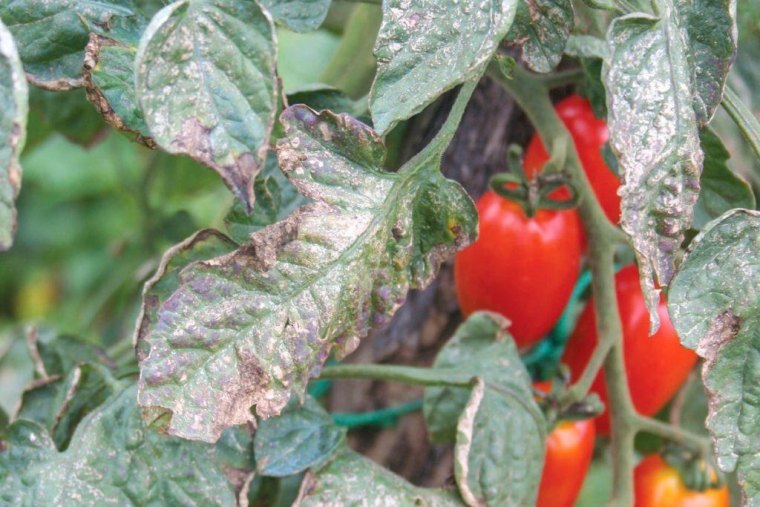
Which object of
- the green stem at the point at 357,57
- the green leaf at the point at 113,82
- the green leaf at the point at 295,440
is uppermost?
the green leaf at the point at 113,82

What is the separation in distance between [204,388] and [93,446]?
162 mm

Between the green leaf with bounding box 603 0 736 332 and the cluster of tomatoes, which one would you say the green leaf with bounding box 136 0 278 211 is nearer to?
the green leaf with bounding box 603 0 736 332

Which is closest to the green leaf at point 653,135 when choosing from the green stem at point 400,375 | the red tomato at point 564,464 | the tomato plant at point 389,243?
the tomato plant at point 389,243

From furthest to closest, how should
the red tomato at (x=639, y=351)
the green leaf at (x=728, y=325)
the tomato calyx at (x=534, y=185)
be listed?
the red tomato at (x=639, y=351) → the tomato calyx at (x=534, y=185) → the green leaf at (x=728, y=325)

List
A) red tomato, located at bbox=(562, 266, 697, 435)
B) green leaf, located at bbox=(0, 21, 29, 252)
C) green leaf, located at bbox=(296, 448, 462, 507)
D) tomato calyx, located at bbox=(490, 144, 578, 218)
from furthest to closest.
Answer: red tomato, located at bbox=(562, 266, 697, 435) → tomato calyx, located at bbox=(490, 144, 578, 218) → green leaf, located at bbox=(296, 448, 462, 507) → green leaf, located at bbox=(0, 21, 29, 252)

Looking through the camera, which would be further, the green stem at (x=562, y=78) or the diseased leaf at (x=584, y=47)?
the green stem at (x=562, y=78)

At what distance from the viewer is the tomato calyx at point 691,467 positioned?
2.90 ft

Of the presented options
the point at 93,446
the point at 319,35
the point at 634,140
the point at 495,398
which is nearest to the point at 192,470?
the point at 93,446

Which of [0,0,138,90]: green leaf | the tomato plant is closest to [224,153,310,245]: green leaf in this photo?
the tomato plant

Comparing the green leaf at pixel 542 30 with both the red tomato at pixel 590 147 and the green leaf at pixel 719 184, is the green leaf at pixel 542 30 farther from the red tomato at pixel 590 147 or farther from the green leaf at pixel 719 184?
the red tomato at pixel 590 147

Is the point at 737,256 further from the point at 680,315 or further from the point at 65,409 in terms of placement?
the point at 65,409

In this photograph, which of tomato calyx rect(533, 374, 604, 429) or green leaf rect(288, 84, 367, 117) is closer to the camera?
green leaf rect(288, 84, 367, 117)

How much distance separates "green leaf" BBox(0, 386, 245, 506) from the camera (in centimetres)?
58

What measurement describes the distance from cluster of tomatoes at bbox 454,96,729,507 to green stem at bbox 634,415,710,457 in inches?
1.8
